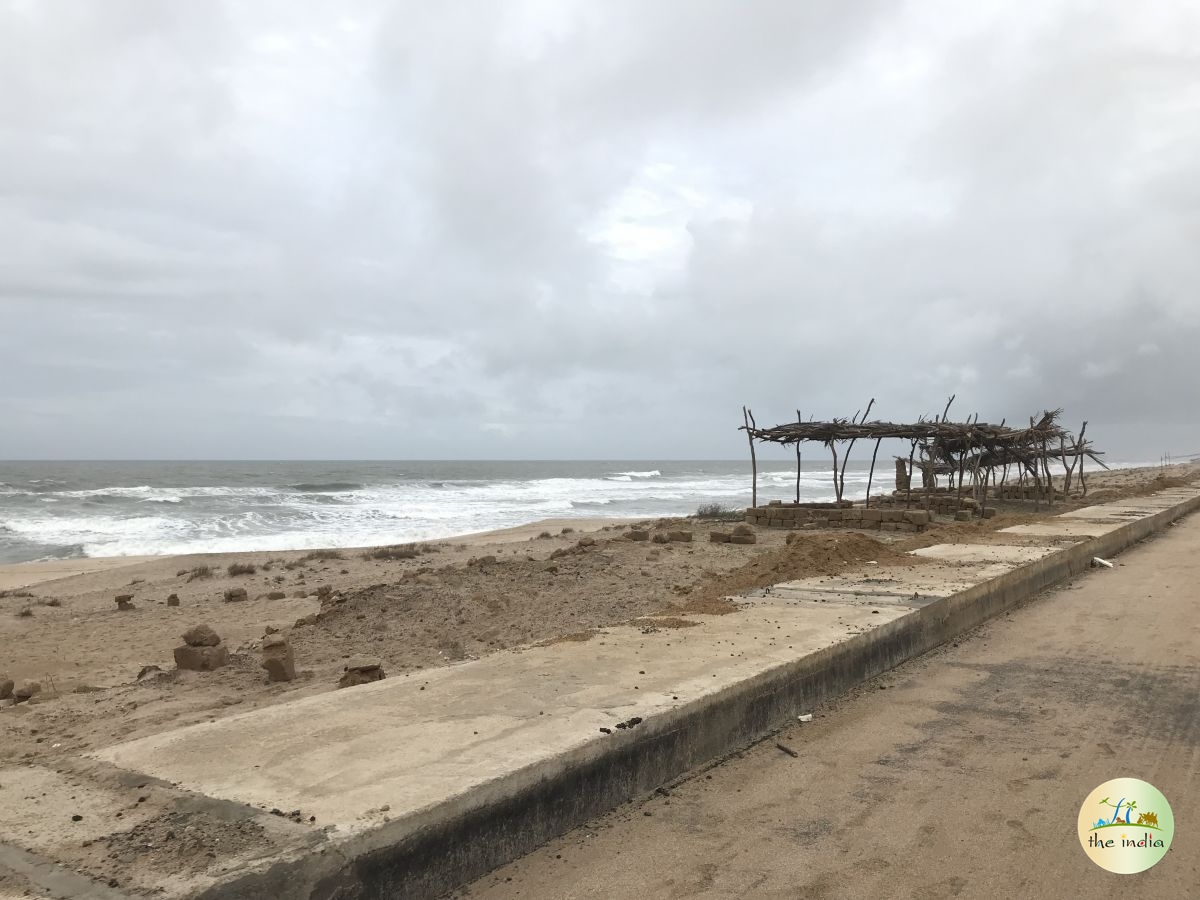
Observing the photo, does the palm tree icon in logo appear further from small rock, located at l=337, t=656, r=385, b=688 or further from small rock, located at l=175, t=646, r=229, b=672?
small rock, located at l=175, t=646, r=229, b=672

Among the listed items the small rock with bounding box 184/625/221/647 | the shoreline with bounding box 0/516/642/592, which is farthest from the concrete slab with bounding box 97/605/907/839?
the shoreline with bounding box 0/516/642/592

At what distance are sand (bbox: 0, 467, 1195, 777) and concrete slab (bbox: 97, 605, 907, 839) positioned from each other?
3.15ft

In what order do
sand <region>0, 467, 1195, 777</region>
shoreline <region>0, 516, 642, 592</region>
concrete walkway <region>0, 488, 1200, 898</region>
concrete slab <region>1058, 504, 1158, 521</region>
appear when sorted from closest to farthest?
concrete walkway <region>0, 488, 1200, 898</region>
sand <region>0, 467, 1195, 777</region>
concrete slab <region>1058, 504, 1158, 521</region>
shoreline <region>0, 516, 642, 592</region>

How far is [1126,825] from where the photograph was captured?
358 cm

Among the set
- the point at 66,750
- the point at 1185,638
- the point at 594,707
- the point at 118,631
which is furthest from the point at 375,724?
the point at 118,631

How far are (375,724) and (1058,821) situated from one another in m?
2.97

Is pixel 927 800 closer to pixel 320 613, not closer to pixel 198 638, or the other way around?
pixel 198 638

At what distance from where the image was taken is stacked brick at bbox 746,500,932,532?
18.2 metres

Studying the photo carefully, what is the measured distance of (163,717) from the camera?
5.60 metres

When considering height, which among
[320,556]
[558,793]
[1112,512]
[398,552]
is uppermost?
[1112,512]

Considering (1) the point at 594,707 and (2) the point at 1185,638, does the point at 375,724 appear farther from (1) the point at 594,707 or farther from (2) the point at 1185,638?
(2) the point at 1185,638

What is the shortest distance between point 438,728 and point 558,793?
26.8 inches

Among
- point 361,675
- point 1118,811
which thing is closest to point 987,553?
point 1118,811

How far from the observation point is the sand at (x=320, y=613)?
241 inches
